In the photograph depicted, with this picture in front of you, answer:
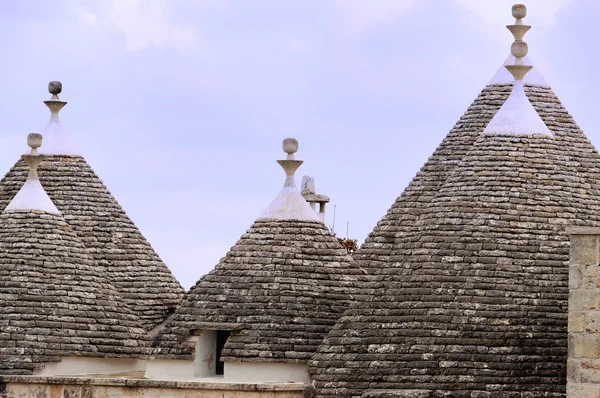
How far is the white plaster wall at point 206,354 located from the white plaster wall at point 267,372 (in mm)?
665

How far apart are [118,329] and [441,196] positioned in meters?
4.88

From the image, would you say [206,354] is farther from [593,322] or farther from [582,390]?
[593,322]

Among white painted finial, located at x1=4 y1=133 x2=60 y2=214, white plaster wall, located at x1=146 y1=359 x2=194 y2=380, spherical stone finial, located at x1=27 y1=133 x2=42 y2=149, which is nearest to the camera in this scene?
white plaster wall, located at x1=146 y1=359 x2=194 y2=380

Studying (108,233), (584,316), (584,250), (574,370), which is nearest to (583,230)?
(584,250)

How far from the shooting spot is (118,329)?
32031 millimetres

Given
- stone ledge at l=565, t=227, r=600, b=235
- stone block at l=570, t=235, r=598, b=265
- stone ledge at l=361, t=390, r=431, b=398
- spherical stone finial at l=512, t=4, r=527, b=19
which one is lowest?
stone ledge at l=361, t=390, r=431, b=398

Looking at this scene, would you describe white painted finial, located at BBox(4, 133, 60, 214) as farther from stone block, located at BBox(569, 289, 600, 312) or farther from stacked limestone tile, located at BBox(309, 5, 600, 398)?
stone block, located at BBox(569, 289, 600, 312)

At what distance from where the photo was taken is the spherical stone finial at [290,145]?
1231 inches

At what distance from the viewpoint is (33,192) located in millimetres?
32562

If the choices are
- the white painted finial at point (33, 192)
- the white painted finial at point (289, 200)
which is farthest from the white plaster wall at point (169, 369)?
the white painted finial at point (33, 192)

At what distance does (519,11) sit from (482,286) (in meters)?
4.56

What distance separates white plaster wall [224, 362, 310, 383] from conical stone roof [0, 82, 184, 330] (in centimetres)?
353

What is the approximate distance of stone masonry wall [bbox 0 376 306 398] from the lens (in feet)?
95.8

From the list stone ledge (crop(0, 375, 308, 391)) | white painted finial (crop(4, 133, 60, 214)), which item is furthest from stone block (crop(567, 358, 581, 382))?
white painted finial (crop(4, 133, 60, 214))
